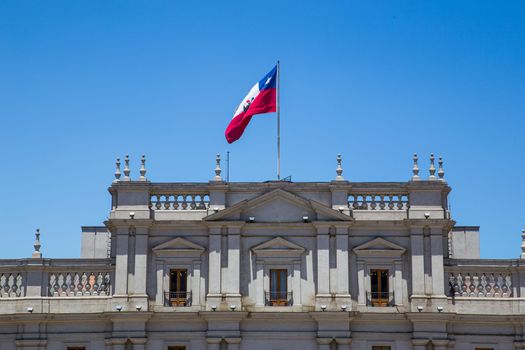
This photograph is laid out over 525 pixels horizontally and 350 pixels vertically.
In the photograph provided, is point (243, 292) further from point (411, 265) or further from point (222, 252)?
point (411, 265)

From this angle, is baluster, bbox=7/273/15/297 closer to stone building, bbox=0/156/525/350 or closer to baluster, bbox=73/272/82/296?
stone building, bbox=0/156/525/350

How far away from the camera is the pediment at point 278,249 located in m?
46.9

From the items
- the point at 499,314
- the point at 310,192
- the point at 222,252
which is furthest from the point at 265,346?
the point at 499,314

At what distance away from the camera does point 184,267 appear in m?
47.1

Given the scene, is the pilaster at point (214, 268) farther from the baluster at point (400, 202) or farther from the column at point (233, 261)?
the baluster at point (400, 202)

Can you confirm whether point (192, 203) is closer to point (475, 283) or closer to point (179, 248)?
point (179, 248)

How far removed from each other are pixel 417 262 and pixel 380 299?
254 centimetres

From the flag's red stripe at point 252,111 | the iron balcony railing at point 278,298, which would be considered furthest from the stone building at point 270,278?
the flag's red stripe at point 252,111

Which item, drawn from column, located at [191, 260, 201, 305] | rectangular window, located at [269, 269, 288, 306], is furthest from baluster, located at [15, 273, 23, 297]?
rectangular window, located at [269, 269, 288, 306]

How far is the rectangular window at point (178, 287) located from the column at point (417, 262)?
36.4 ft

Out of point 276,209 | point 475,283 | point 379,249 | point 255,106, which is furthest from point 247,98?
point 475,283

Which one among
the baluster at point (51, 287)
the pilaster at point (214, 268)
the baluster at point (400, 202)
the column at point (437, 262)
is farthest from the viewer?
the baluster at point (400, 202)

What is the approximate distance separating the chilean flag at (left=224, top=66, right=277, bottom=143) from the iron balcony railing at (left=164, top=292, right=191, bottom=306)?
8.23m

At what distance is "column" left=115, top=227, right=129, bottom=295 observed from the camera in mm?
46656
